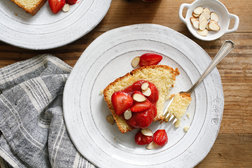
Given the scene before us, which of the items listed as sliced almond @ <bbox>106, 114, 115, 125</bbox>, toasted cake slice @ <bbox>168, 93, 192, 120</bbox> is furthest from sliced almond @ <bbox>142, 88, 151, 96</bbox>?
sliced almond @ <bbox>106, 114, 115, 125</bbox>

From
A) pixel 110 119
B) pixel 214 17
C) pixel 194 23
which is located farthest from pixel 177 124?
pixel 214 17

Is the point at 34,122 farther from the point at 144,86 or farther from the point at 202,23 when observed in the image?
the point at 202,23

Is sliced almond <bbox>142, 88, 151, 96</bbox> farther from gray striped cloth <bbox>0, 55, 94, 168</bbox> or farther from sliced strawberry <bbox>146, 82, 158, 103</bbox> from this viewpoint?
gray striped cloth <bbox>0, 55, 94, 168</bbox>

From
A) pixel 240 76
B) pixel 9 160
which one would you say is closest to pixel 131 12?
pixel 240 76

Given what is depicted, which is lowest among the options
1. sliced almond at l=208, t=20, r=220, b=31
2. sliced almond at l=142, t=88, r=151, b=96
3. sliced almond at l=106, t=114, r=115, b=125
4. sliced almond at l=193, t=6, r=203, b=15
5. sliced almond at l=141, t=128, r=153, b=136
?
sliced almond at l=141, t=128, r=153, b=136

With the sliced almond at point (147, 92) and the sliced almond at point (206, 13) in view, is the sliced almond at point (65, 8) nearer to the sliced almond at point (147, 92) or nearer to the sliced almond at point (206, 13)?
the sliced almond at point (147, 92)

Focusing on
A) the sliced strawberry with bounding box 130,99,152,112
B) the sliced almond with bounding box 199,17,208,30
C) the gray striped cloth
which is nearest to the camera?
the sliced strawberry with bounding box 130,99,152,112

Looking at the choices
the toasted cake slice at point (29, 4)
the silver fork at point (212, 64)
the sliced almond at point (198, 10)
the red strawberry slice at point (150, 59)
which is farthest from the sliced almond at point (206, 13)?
the toasted cake slice at point (29, 4)
